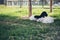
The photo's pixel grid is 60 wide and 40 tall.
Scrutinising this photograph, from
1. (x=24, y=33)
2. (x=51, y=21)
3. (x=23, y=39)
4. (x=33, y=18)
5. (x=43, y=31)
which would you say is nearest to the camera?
(x=23, y=39)

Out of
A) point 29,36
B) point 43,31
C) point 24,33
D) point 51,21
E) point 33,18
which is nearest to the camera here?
point 29,36

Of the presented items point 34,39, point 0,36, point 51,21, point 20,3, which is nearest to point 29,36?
point 34,39

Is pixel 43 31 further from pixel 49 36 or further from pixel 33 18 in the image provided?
pixel 33 18

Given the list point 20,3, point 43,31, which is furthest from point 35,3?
point 43,31

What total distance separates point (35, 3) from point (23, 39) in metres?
15.9

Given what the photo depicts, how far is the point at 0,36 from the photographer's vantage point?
21.9 feet

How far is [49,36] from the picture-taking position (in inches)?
282

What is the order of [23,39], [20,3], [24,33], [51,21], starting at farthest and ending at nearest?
[20,3] → [51,21] → [24,33] → [23,39]

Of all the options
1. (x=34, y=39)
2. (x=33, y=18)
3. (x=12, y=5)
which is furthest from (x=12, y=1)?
(x=34, y=39)

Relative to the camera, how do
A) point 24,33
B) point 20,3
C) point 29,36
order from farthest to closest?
1. point 20,3
2. point 24,33
3. point 29,36

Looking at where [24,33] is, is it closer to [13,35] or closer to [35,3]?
[13,35]

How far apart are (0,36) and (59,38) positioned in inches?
73.4

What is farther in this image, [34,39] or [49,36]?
[49,36]

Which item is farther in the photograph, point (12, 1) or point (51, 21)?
point (12, 1)
